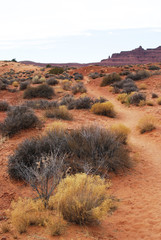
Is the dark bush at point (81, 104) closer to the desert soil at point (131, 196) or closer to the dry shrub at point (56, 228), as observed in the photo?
the desert soil at point (131, 196)

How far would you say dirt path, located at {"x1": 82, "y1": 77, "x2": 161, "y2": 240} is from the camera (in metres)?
3.66

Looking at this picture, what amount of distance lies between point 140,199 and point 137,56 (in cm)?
13735

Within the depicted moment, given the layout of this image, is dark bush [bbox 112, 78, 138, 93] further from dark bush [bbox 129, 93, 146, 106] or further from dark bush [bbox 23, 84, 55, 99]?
→ dark bush [bbox 23, 84, 55, 99]

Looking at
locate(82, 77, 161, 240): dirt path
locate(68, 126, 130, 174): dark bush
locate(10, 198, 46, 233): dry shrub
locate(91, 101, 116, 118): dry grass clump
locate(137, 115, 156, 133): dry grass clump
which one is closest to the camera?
locate(10, 198, 46, 233): dry shrub

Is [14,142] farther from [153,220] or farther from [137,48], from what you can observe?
[137,48]

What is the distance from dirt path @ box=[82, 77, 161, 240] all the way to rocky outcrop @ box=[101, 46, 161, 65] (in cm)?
11762

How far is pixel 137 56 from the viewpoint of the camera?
131 m

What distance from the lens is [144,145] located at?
29.6 feet

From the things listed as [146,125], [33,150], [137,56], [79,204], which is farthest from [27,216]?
[137,56]

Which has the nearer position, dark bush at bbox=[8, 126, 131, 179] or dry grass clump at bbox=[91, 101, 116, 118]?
dark bush at bbox=[8, 126, 131, 179]

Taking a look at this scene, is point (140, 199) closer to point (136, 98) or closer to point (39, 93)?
point (136, 98)

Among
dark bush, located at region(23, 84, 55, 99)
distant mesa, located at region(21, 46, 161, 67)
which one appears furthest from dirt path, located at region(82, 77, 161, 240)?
distant mesa, located at region(21, 46, 161, 67)

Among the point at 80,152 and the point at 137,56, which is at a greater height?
the point at 137,56

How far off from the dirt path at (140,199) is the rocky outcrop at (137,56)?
117618 mm
